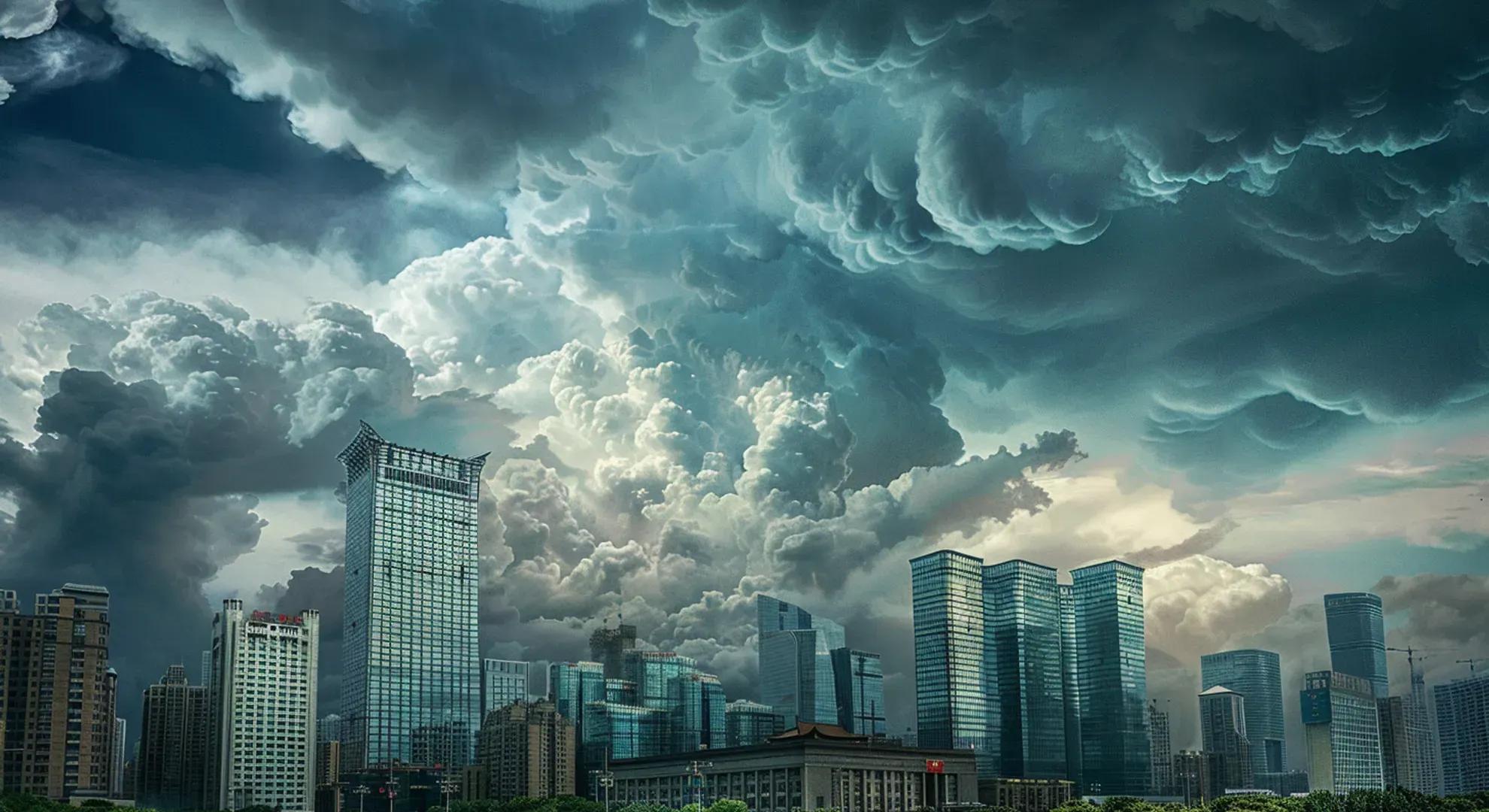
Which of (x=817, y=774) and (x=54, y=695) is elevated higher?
(x=54, y=695)

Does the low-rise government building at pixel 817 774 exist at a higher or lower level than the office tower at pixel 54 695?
lower

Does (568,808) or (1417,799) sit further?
(568,808)

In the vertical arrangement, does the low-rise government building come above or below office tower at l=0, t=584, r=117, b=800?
below

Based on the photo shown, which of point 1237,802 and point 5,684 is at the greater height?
point 5,684

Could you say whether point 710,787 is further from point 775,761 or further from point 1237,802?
point 1237,802

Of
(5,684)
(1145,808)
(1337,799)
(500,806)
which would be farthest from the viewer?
(500,806)

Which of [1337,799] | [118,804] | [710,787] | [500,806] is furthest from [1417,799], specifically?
[118,804]

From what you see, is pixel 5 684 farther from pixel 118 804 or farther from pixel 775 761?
pixel 775 761

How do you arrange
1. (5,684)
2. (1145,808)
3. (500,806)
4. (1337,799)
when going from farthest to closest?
(500,806)
(5,684)
(1337,799)
(1145,808)
